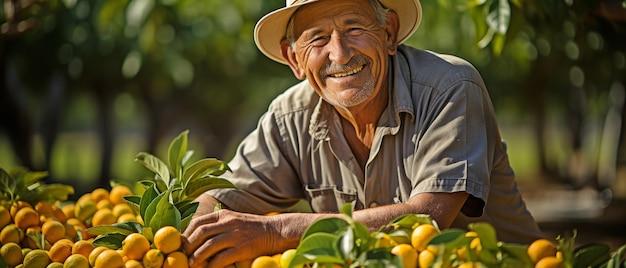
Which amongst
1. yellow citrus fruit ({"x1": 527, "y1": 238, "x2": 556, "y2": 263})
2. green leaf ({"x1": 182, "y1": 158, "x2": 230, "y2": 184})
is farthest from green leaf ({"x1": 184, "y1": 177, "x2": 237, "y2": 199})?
yellow citrus fruit ({"x1": 527, "y1": 238, "x2": 556, "y2": 263})

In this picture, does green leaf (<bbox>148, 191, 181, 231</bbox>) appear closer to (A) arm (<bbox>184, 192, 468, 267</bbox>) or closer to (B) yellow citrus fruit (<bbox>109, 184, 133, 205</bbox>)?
(A) arm (<bbox>184, 192, 468, 267</bbox>)

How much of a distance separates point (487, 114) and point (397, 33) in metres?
0.44

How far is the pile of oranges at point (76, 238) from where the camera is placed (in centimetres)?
232

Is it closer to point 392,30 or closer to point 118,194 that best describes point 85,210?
point 118,194

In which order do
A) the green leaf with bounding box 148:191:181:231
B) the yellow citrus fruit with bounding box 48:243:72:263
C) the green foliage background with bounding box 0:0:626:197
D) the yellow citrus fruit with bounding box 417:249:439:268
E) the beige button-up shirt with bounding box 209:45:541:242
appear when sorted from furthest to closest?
1. the green foliage background with bounding box 0:0:626:197
2. the beige button-up shirt with bounding box 209:45:541:242
3. the yellow citrus fruit with bounding box 48:243:72:263
4. the green leaf with bounding box 148:191:181:231
5. the yellow citrus fruit with bounding box 417:249:439:268

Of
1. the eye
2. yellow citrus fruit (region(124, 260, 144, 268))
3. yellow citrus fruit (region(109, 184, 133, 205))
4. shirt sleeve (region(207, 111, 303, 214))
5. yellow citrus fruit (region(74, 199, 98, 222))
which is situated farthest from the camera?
yellow citrus fruit (region(109, 184, 133, 205))

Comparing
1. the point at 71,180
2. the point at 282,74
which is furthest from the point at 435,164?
the point at 71,180

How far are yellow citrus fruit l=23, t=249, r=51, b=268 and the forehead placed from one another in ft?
3.67

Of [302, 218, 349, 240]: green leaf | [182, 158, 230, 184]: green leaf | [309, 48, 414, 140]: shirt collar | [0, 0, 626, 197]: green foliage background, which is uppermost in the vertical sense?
[309, 48, 414, 140]: shirt collar

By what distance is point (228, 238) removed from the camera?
7.76 feet

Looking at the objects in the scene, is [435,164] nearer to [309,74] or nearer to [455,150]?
[455,150]

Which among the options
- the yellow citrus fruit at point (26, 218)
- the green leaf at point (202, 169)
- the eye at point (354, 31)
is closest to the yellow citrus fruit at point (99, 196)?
the yellow citrus fruit at point (26, 218)

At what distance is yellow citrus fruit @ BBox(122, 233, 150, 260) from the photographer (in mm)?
2324

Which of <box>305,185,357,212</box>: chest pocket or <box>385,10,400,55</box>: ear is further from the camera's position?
<box>305,185,357,212</box>: chest pocket
